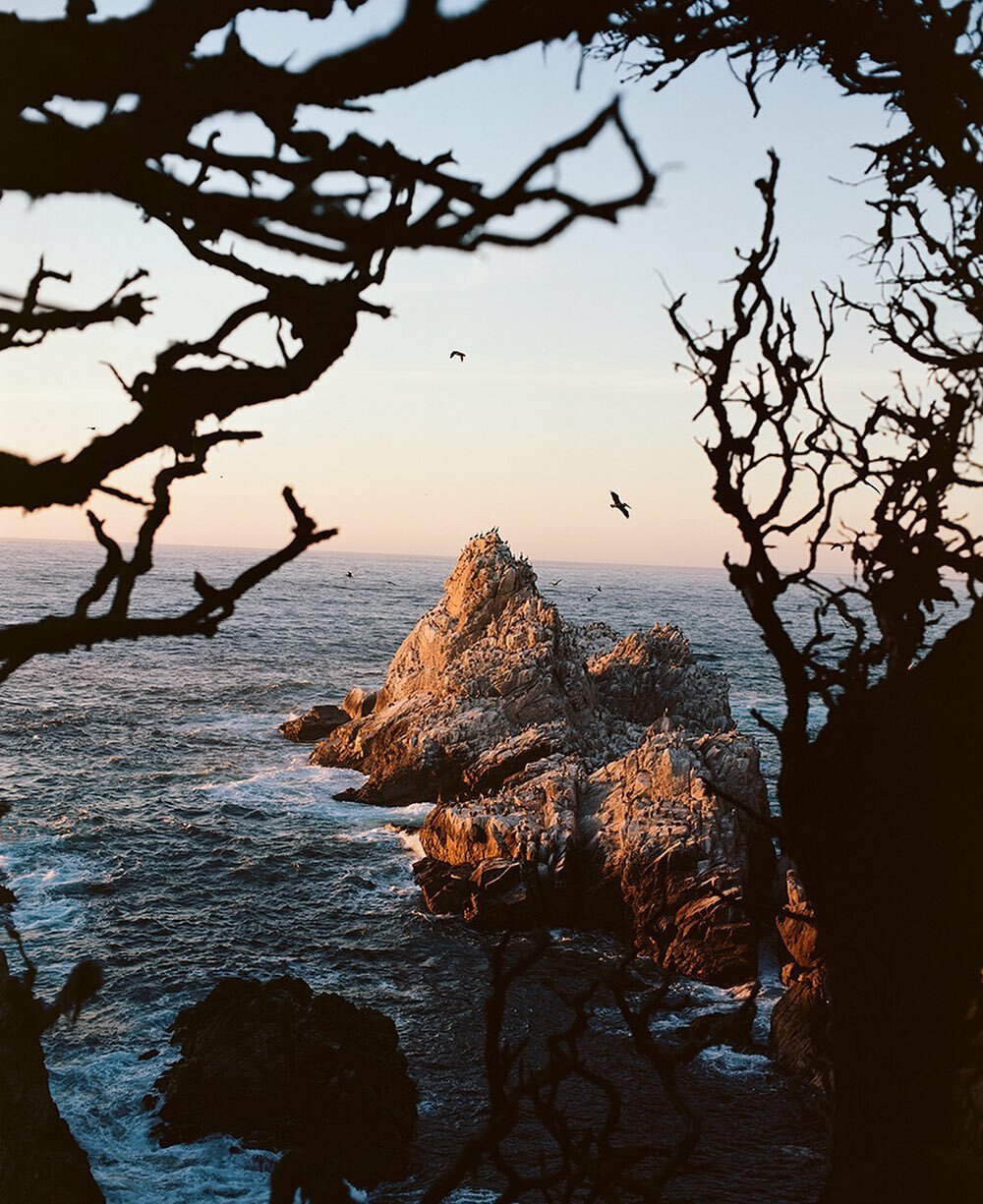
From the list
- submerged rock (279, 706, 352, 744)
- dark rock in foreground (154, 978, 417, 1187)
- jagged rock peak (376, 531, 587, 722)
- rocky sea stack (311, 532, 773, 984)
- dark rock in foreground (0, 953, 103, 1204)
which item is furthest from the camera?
submerged rock (279, 706, 352, 744)

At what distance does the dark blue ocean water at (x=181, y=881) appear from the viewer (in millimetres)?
14227

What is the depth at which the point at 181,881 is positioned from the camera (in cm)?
2236

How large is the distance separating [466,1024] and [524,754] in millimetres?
10026

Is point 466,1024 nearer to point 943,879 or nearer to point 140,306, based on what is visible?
point 943,879

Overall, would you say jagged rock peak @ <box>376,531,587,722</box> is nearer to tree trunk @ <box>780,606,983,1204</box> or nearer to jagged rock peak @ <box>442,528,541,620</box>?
jagged rock peak @ <box>442,528,541,620</box>

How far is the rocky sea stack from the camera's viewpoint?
19.5 meters

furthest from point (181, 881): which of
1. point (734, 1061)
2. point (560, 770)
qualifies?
point (734, 1061)

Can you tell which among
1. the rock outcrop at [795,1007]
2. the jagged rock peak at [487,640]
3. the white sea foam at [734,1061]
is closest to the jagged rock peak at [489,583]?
the jagged rock peak at [487,640]

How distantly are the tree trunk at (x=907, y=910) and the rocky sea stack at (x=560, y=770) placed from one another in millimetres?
7434

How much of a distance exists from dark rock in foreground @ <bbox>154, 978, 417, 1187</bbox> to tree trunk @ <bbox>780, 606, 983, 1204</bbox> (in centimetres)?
1005

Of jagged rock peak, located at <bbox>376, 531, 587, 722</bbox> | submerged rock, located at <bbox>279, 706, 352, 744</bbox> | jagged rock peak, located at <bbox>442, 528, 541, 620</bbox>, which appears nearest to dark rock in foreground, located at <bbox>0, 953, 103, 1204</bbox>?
jagged rock peak, located at <bbox>376, 531, 587, 722</bbox>

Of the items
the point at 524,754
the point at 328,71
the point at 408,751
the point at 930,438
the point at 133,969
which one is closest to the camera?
the point at 328,71

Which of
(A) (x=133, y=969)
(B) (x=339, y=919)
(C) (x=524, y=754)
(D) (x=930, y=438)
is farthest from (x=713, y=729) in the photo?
(D) (x=930, y=438)

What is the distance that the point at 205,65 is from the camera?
212 cm
